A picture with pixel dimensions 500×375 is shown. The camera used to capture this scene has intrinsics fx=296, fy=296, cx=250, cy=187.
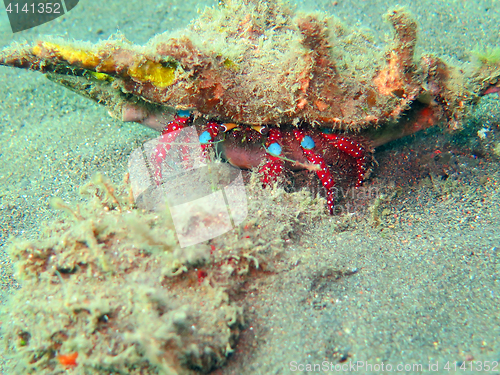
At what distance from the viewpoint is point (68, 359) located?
1.66 meters

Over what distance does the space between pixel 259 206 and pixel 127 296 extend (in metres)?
1.13

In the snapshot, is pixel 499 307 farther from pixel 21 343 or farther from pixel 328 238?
pixel 21 343

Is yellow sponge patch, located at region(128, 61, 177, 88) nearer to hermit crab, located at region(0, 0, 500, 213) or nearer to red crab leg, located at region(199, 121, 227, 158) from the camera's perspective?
hermit crab, located at region(0, 0, 500, 213)

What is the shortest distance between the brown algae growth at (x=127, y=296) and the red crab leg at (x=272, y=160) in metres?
1.00

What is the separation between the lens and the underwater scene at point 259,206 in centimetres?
169

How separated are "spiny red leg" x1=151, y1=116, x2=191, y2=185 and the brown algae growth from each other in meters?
1.05

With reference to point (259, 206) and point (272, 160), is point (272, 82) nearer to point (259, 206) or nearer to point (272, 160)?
point (272, 160)

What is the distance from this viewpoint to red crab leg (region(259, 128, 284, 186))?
118 inches

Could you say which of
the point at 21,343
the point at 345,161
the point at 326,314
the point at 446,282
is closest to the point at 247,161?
the point at 345,161

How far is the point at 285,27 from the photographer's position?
3.10 meters

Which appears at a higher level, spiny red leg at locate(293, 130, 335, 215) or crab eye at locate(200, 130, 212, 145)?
crab eye at locate(200, 130, 212, 145)

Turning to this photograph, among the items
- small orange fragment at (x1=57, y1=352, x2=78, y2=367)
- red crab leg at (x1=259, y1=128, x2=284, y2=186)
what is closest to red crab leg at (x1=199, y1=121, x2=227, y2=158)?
red crab leg at (x1=259, y1=128, x2=284, y2=186)

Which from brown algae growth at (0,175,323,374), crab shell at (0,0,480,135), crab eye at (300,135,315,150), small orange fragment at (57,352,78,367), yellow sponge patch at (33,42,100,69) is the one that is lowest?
small orange fragment at (57,352,78,367)

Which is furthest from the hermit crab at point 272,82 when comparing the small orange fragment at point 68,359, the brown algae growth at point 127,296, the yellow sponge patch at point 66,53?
the small orange fragment at point 68,359
